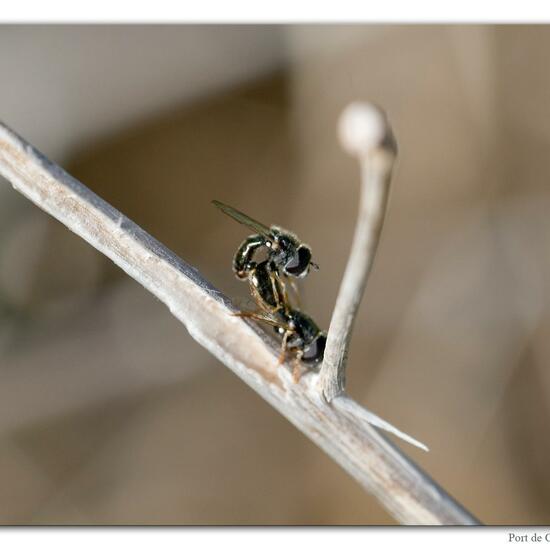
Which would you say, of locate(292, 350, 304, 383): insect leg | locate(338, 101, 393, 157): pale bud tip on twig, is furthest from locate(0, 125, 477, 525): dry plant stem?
locate(338, 101, 393, 157): pale bud tip on twig

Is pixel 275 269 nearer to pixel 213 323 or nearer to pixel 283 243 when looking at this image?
pixel 283 243

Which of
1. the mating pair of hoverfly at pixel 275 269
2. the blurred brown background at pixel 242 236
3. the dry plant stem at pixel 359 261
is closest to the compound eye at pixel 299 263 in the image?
the mating pair of hoverfly at pixel 275 269

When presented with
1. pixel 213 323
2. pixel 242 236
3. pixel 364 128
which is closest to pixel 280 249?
pixel 213 323

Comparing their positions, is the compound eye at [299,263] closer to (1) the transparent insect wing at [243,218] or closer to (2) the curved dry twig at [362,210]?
(1) the transparent insect wing at [243,218]
